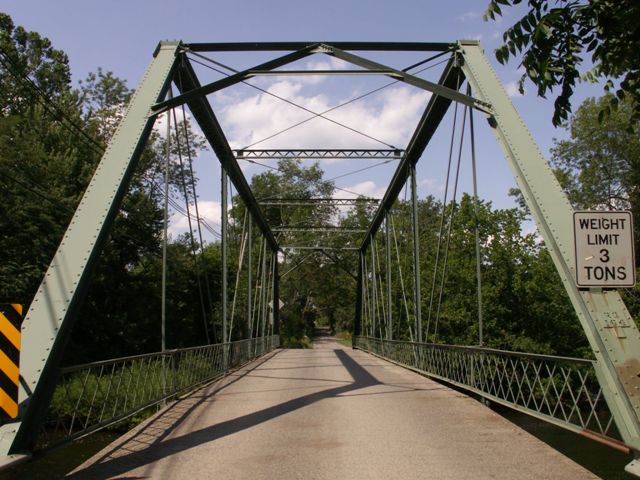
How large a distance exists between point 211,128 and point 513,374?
9.74 m

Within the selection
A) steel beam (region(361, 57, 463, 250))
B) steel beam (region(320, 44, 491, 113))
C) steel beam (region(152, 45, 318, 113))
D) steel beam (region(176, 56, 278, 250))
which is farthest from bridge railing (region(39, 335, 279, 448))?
steel beam (region(361, 57, 463, 250))

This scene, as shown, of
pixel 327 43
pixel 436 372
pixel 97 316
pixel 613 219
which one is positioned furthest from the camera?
pixel 97 316

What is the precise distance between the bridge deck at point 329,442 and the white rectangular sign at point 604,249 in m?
1.62

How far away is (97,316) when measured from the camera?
25281 millimetres

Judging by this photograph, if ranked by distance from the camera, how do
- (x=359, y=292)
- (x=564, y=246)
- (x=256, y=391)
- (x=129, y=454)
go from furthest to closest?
1. (x=359, y=292)
2. (x=256, y=391)
3. (x=564, y=246)
4. (x=129, y=454)

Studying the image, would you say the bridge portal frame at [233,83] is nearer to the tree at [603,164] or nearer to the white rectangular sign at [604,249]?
the white rectangular sign at [604,249]

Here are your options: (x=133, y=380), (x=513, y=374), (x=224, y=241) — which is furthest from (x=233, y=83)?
(x=224, y=241)

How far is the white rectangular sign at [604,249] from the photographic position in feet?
16.0

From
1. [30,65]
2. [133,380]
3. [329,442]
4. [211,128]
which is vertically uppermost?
[30,65]

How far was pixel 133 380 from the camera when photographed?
32.3 ft

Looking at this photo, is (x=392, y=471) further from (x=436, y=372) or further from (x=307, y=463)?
(x=436, y=372)

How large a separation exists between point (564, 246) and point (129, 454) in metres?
4.95

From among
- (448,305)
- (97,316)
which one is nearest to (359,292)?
(448,305)

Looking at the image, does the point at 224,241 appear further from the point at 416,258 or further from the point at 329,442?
the point at 329,442
